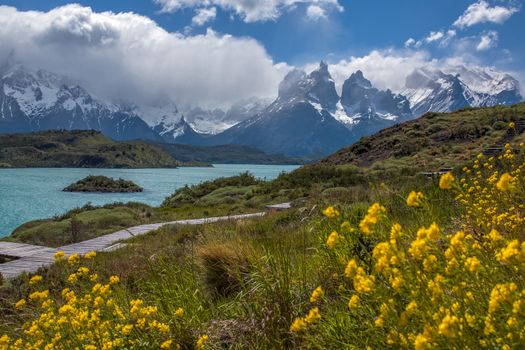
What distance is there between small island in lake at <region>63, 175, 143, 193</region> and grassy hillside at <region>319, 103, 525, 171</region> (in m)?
30.9

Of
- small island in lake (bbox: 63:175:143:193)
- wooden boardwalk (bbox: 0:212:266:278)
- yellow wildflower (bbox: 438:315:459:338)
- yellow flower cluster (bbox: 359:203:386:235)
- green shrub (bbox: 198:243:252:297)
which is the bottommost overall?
small island in lake (bbox: 63:175:143:193)

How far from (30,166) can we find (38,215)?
5569 inches

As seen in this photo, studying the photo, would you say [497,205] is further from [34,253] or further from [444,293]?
[34,253]

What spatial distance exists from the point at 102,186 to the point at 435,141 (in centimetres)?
4572

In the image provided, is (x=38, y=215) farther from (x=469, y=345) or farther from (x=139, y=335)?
(x=469, y=345)

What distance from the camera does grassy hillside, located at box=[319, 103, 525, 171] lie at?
89.0 feet

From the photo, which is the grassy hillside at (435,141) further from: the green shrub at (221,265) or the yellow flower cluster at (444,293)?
the yellow flower cluster at (444,293)

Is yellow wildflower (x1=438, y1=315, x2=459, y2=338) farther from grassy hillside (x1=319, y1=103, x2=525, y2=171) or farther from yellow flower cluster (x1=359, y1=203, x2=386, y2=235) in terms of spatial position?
grassy hillside (x1=319, y1=103, x2=525, y2=171)

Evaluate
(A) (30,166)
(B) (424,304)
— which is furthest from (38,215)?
(A) (30,166)

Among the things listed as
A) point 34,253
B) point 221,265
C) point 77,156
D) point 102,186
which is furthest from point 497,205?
point 77,156

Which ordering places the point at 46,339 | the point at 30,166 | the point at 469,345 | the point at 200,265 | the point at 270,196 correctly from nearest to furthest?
the point at 469,345 → the point at 46,339 → the point at 200,265 → the point at 270,196 → the point at 30,166

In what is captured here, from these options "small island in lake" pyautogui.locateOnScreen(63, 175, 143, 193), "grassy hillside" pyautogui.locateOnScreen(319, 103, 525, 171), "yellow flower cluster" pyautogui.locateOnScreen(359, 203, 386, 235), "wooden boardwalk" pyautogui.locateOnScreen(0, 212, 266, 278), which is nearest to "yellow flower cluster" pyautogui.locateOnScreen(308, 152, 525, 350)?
"yellow flower cluster" pyautogui.locateOnScreen(359, 203, 386, 235)

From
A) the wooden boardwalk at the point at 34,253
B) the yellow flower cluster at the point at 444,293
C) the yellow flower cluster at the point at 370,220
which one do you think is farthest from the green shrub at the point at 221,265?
→ the wooden boardwalk at the point at 34,253

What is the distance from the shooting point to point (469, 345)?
2158 millimetres
